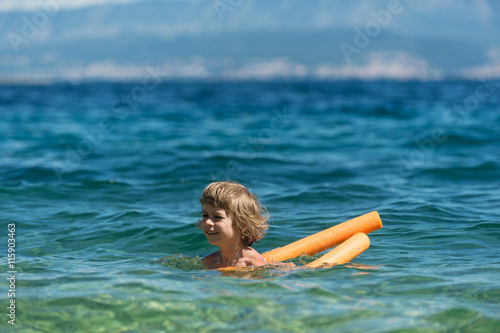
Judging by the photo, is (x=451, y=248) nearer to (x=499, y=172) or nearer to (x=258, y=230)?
(x=258, y=230)

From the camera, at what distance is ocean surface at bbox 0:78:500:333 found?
470cm

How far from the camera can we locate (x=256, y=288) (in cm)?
516

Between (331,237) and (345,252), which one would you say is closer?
(345,252)

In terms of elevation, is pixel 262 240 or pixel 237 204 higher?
pixel 237 204

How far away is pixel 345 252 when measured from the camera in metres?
6.01

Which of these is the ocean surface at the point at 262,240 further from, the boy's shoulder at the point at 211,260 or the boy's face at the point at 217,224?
the boy's face at the point at 217,224

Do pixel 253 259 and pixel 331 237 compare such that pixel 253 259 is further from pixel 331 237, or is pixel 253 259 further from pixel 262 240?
pixel 262 240

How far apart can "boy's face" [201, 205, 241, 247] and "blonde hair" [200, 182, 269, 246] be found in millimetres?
39

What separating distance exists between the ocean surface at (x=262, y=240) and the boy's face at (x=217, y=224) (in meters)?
0.35

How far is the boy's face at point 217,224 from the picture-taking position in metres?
5.58

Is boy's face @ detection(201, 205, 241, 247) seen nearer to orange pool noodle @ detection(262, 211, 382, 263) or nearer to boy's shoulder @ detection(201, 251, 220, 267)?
boy's shoulder @ detection(201, 251, 220, 267)

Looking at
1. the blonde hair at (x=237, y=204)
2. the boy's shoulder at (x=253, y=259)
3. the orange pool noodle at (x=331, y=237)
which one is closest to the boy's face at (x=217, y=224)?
the blonde hair at (x=237, y=204)

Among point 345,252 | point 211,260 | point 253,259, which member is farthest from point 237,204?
point 345,252

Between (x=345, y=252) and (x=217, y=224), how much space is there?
133 cm
